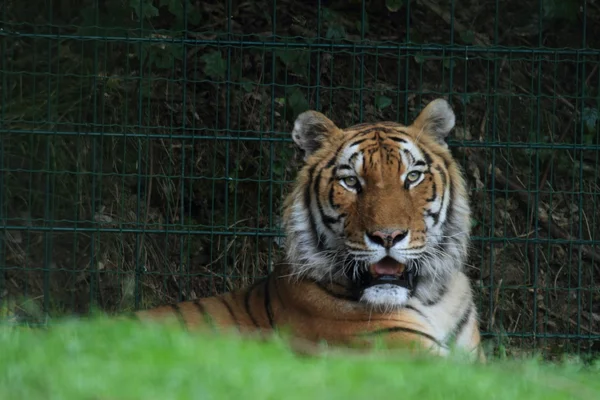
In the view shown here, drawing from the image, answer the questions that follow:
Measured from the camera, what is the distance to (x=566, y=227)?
8.27 metres

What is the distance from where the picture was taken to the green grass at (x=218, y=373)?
302 centimetres

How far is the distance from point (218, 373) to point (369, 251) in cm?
203

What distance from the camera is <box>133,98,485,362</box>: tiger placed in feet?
17.0

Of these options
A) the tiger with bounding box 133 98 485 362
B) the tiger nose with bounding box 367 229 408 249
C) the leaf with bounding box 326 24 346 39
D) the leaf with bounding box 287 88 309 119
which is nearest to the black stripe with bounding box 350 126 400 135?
the tiger with bounding box 133 98 485 362

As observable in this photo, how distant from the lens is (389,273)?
524cm

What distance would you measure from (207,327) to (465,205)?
1.38 meters

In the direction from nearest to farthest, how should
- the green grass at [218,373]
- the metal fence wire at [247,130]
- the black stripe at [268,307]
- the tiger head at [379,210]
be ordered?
the green grass at [218,373] → the tiger head at [379,210] → the black stripe at [268,307] → the metal fence wire at [247,130]

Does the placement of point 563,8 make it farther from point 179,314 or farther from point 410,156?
point 179,314

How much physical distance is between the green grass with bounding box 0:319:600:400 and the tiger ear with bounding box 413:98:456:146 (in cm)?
186

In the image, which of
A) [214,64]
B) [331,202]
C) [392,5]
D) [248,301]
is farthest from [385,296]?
[392,5]

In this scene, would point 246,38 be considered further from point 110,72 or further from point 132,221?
point 132,221

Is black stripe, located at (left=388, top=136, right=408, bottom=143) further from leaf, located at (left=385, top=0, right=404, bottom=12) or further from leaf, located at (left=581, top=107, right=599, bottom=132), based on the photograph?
leaf, located at (left=385, top=0, right=404, bottom=12)

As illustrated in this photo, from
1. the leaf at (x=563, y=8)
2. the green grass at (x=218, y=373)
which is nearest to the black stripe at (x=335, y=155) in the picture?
the green grass at (x=218, y=373)

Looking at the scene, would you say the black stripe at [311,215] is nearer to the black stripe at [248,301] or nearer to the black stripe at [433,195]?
the black stripe at [248,301]
